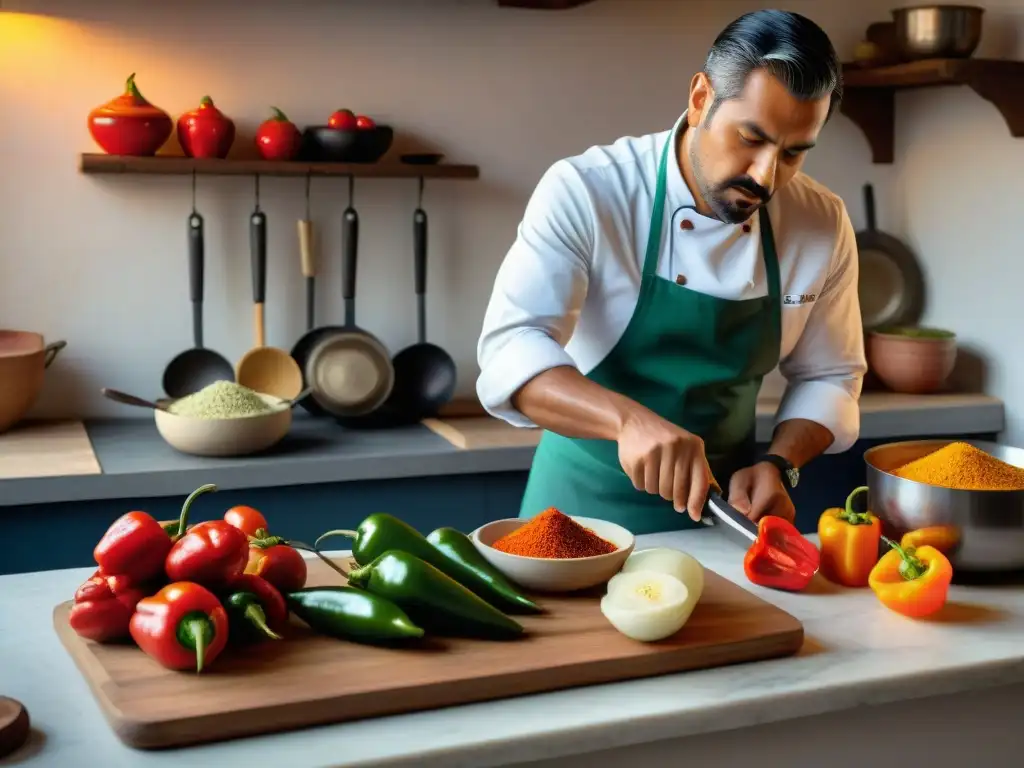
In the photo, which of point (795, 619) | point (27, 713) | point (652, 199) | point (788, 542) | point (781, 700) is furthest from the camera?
point (652, 199)

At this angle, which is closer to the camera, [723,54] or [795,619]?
[795,619]

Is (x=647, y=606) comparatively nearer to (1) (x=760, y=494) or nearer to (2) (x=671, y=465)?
(2) (x=671, y=465)

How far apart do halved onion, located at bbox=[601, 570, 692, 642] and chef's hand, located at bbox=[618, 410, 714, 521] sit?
0.15 meters

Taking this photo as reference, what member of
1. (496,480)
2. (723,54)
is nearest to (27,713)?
(723,54)

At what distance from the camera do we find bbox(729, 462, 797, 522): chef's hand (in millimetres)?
1716

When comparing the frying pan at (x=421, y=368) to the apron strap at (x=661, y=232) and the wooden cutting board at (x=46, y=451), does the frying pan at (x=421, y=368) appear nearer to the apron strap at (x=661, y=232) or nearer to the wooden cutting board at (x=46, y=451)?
the wooden cutting board at (x=46, y=451)

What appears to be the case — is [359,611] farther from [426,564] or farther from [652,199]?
[652,199]

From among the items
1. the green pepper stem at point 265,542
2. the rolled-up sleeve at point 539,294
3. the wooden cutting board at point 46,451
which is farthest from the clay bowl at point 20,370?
the green pepper stem at point 265,542

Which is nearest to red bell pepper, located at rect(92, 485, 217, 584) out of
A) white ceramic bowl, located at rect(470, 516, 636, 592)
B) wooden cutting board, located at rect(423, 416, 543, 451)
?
white ceramic bowl, located at rect(470, 516, 636, 592)

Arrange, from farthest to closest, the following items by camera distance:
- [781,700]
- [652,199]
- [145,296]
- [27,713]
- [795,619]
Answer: [145,296] < [652,199] < [795,619] < [781,700] < [27,713]

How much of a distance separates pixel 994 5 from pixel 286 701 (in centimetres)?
291

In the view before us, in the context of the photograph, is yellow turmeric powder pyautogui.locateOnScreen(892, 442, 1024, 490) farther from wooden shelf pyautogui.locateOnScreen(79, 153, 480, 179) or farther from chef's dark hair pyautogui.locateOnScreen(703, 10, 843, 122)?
wooden shelf pyautogui.locateOnScreen(79, 153, 480, 179)

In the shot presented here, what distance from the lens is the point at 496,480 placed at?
2.71 meters

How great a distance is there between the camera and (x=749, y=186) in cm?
163
